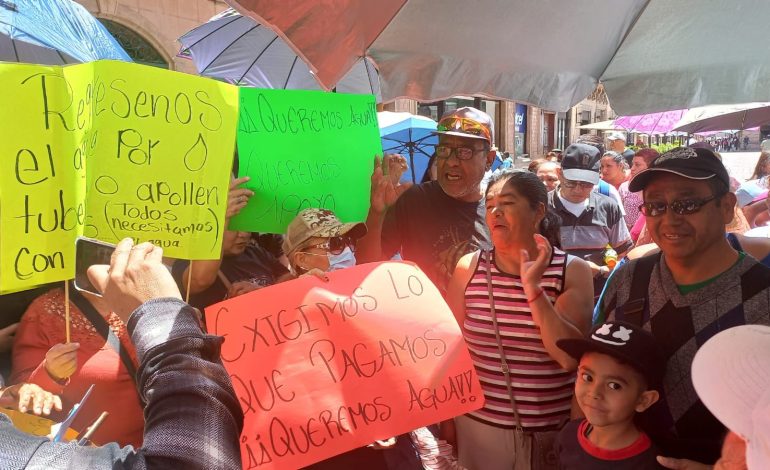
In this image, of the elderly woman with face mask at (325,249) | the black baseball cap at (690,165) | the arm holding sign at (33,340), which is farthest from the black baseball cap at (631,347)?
the arm holding sign at (33,340)

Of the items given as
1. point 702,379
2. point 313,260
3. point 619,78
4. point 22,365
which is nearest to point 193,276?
point 313,260

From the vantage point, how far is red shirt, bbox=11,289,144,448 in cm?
167

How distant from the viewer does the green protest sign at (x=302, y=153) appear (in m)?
1.92

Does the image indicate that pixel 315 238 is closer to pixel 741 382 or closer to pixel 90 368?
pixel 90 368

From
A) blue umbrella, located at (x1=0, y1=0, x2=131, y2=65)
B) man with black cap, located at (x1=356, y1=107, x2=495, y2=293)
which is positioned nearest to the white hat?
man with black cap, located at (x1=356, y1=107, x2=495, y2=293)

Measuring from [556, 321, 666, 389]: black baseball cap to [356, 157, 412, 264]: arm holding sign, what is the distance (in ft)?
3.38

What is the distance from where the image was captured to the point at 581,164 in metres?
4.04

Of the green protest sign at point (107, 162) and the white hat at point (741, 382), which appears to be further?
the green protest sign at point (107, 162)

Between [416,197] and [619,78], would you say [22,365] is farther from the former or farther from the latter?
[619,78]

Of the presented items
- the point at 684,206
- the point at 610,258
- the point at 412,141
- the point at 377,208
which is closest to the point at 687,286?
the point at 684,206

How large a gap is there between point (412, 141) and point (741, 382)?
4.77 m

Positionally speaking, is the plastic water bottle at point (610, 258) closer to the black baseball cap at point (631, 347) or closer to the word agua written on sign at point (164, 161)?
the black baseball cap at point (631, 347)

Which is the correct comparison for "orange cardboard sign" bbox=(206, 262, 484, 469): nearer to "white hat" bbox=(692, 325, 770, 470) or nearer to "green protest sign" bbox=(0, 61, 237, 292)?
"green protest sign" bbox=(0, 61, 237, 292)

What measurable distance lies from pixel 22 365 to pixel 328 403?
104 centimetres
